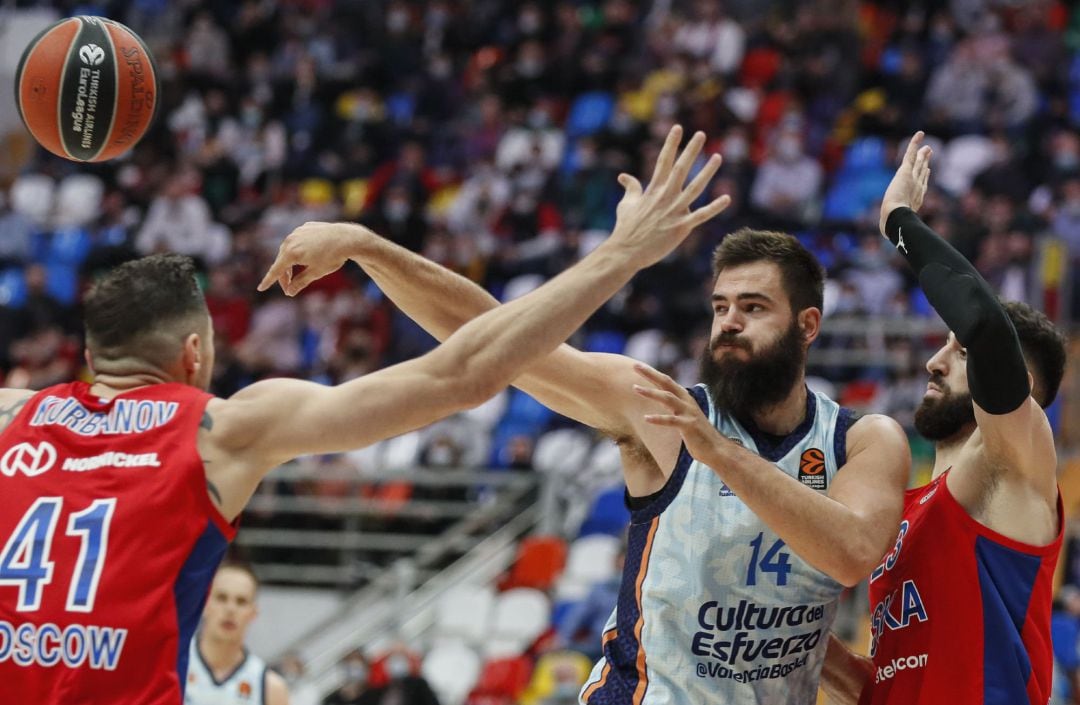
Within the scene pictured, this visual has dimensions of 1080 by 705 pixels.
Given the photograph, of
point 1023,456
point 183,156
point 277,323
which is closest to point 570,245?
point 277,323

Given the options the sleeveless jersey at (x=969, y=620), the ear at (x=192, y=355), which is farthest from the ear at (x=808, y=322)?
the ear at (x=192, y=355)

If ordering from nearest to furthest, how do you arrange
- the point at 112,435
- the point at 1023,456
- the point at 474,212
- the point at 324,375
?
the point at 112,435 < the point at 1023,456 < the point at 324,375 < the point at 474,212

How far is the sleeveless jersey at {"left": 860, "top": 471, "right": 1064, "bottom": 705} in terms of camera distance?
16.1 ft

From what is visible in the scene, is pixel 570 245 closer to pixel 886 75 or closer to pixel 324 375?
pixel 324 375

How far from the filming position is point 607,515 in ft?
44.5

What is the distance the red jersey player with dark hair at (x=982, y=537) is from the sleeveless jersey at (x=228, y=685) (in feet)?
14.3

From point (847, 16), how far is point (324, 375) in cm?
873

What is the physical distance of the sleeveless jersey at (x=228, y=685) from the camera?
28.0 ft

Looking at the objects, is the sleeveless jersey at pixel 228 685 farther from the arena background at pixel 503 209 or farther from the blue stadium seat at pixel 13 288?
the blue stadium seat at pixel 13 288

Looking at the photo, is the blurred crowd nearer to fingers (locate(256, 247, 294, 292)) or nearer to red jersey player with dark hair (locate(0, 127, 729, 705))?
fingers (locate(256, 247, 294, 292))

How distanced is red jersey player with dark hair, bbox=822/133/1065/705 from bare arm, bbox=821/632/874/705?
0.18 m

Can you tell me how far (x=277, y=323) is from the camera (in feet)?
59.5

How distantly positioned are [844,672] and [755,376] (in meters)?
1.23

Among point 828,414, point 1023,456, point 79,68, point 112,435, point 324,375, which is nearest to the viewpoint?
point 112,435
